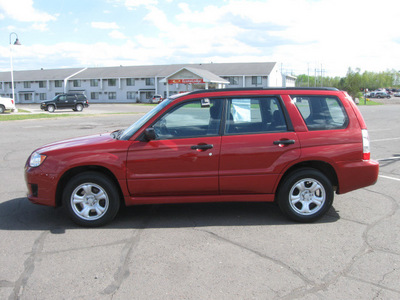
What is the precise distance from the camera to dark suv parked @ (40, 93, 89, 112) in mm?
40344

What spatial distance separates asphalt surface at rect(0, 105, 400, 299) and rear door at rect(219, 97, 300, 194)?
1.89 ft

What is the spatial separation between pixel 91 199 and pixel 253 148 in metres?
2.18

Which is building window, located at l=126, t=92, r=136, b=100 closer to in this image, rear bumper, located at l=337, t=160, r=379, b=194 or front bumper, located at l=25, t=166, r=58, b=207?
front bumper, located at l=25, t=166, r=58, b=207

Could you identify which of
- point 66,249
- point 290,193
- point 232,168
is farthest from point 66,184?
point 290,193

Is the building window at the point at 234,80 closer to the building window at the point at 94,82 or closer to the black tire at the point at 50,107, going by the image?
the building window at the point at 94,82

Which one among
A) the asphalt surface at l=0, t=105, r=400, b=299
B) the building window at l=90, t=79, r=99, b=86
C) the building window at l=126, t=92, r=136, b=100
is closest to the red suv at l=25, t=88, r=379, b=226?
the asphalt surface at l=0, t=105, r=400, b=299

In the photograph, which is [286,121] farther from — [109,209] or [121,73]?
[121,73]

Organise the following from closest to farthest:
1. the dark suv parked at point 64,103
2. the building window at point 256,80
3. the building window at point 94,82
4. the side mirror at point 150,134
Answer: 1. the side mirror at point 150,134
2. the dark suv parked at point 64,103
3. the building window at point 256,80
4. the building window at point 94,82

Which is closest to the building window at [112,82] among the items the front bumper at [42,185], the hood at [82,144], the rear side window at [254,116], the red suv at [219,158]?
the hood at [82,144]

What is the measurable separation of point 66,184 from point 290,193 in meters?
2.95

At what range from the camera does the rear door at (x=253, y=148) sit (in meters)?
4.99

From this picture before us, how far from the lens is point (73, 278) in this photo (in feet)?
12.0

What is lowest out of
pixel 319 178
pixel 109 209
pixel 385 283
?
pixel 385 283

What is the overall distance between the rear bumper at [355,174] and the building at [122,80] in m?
65.5
